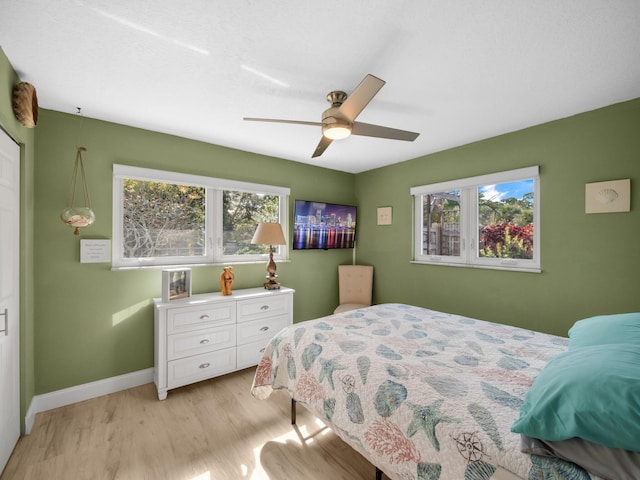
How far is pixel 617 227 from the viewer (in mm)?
2285

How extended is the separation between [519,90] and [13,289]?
3.78 meters

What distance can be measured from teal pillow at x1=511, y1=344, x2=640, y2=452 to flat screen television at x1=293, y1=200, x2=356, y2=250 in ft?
A: 10.3

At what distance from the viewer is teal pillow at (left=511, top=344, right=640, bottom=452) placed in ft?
2.76

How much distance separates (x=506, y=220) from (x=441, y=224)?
726 millimetres

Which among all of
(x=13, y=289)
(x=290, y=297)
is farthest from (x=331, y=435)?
(x=13, y=289)

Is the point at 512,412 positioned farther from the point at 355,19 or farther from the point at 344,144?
the point at 344,144

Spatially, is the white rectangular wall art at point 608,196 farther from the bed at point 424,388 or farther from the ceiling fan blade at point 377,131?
the ceiling fan blade at point 377,131

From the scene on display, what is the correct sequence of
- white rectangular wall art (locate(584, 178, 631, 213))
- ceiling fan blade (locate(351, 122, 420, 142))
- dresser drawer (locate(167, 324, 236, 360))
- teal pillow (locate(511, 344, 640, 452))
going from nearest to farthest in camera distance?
1. teal pillow (locate(511, 344, 640, 452))
2. ceiling fan blade (locate(351, 122, 420, 142))
3. white rectangular wall art (locate(584, 178, 631, 213))
4. dresser drawer (locate(167, 324, 236, 360))

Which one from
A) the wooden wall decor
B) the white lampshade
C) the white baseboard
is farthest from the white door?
the white lampshade

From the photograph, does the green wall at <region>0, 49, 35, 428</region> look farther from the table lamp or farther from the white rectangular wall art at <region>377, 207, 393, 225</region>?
the white rectangular wall art at <region>377, 207, 393, 225</region>

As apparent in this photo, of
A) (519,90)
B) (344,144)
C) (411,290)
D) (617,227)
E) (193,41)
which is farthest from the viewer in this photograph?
(411,290)

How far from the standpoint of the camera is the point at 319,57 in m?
1.69

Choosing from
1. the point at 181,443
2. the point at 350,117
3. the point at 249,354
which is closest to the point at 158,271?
the point at 249,354

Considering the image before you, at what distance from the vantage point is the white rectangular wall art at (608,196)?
2230 millimetres
